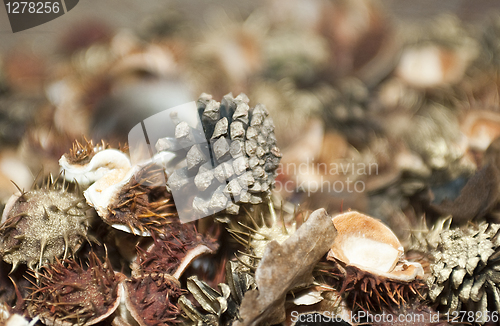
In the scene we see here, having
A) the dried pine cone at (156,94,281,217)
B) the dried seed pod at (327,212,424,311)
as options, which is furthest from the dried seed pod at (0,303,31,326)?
the dried seed pod at (327,212,424,311)

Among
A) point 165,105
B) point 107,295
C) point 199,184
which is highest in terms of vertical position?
point 165,105

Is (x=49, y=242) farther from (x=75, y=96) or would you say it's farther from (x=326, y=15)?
(x=326, y=15)

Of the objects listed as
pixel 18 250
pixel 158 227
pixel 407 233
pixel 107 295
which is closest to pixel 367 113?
pixel 407 233

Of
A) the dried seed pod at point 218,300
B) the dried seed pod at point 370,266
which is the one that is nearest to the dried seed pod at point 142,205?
the dried seed pod at point 218,300

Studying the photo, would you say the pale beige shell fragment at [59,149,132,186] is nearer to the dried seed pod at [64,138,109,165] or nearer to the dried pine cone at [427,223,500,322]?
the dried seed pod at [64,138,109,165]

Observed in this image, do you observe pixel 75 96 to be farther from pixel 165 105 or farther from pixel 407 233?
pixel 407 233

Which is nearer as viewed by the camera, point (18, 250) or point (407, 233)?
point (18, 250)

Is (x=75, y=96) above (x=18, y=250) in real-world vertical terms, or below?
above

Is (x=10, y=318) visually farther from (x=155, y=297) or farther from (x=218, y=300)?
(x=218, y=300)
